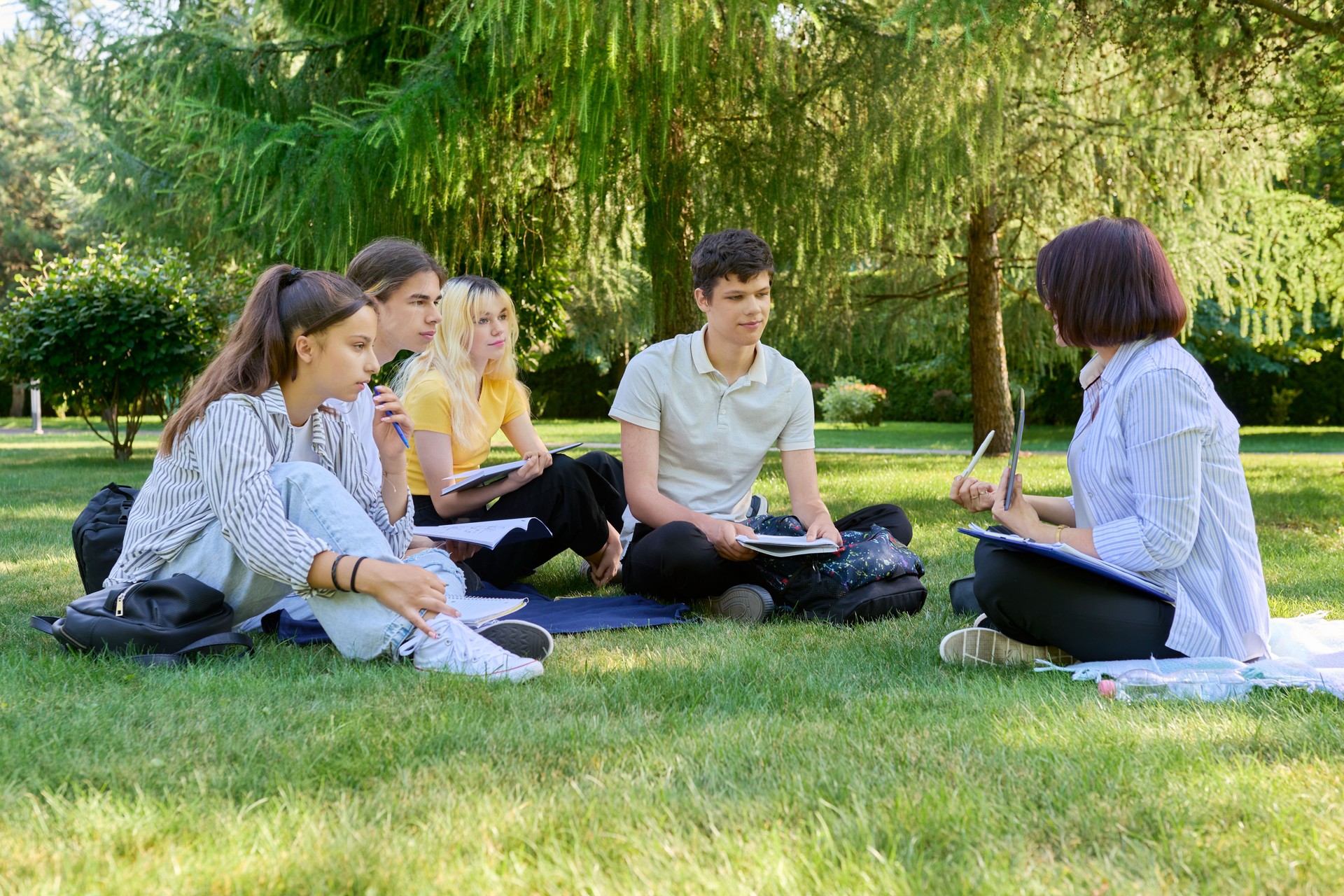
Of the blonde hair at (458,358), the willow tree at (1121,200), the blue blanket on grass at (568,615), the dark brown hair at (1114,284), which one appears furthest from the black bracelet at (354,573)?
the willow tree at (1121,200)

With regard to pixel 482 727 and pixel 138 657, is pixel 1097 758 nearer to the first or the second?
pixel 482 727

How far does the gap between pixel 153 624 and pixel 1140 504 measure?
2490 mm

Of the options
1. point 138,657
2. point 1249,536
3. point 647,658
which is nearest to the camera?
point 1249,536

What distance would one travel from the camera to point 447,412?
4.05 metres

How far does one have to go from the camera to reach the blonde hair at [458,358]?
4.10 m

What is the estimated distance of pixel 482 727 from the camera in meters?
2.27

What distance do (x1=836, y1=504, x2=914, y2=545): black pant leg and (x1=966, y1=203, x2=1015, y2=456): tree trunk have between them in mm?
7591

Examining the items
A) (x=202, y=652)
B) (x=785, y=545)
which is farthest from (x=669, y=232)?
(x=202, y=652)

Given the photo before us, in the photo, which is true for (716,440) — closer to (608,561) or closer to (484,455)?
(608,561)

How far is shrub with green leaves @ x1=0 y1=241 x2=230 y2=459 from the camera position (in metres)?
12.1

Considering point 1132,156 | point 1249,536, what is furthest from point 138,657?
point 1132,156

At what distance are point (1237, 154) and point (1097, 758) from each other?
9746mm

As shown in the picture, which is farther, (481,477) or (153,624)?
(481,477)

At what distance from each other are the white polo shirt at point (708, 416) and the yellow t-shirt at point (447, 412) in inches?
26.0
